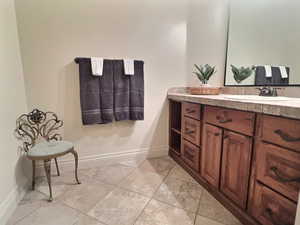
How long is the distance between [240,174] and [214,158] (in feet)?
0.90

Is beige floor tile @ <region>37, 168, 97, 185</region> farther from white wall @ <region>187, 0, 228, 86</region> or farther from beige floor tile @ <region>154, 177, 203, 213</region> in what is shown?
white wall @ <region>187, 0, 228, 86</region>

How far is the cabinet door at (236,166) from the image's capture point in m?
1.11

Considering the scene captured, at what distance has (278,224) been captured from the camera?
92 cm

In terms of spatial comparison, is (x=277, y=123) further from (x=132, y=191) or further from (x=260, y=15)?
(x=260, y=15)

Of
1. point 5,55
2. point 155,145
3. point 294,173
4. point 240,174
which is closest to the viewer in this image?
point 294,173

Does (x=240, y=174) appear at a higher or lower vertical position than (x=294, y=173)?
lower

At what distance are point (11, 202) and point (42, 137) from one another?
65 centimetres

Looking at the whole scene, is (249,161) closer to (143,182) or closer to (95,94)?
(143,182)

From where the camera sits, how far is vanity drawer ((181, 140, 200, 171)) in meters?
1.69

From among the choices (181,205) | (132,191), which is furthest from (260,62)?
(132,191)

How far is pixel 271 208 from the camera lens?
95cm

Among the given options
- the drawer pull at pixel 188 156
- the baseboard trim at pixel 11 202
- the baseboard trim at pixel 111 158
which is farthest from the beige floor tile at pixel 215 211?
the baseboard trim at pixel 11 202

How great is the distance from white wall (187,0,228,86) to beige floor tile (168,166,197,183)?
3.74ft

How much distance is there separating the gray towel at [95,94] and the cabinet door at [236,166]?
1.23 metres
